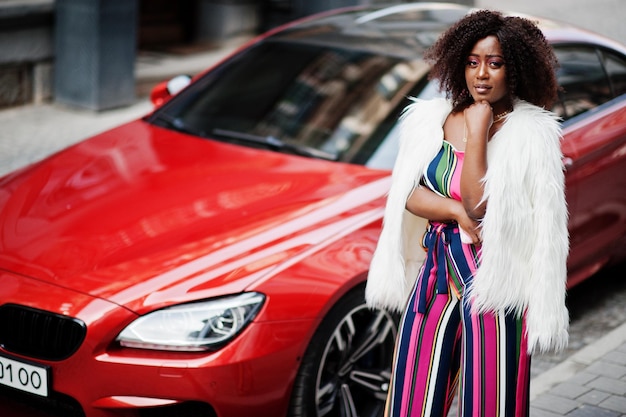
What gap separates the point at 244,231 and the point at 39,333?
34.5 inches

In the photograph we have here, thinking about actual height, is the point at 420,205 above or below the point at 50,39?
above

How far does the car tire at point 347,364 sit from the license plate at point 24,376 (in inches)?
35.6

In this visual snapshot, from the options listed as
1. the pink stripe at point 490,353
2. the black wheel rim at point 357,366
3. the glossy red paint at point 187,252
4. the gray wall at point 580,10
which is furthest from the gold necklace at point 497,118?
the gray wall at point 580,10

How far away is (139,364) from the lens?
380 cm

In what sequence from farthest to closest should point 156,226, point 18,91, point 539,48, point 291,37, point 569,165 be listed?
point 18,91 → point 291,37 → point 569,165 → point 156,226 → point 539,48

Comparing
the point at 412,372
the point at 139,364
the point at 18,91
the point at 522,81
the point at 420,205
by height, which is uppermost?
the point at 522,81

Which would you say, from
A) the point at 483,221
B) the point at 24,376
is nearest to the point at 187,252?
the point at 24,376

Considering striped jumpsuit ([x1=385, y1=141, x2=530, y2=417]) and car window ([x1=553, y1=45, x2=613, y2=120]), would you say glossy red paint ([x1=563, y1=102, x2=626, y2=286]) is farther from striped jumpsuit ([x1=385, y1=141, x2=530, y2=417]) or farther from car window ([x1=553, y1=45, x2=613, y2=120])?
striped jumpsuit ([x1=385, y1=141, x2=530, y2=417])

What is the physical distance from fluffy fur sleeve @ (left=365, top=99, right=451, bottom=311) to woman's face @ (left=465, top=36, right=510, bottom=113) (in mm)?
182

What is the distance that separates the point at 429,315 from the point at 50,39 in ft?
→ 26.1

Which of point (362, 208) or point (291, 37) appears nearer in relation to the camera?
point (362, 208)

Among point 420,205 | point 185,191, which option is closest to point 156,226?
point 185,191

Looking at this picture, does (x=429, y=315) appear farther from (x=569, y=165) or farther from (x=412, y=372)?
(x=569, y=165)

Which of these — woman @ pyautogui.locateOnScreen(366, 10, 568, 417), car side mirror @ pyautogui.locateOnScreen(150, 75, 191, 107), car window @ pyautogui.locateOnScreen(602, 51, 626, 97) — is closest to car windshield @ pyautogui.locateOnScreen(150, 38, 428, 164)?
car side mirror @ pyautogui.locateOnScreen(150, 75, 191, 107)
